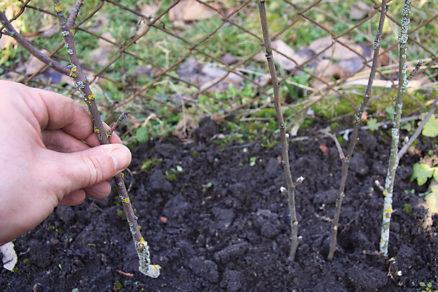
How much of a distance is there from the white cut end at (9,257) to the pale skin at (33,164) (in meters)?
0.78

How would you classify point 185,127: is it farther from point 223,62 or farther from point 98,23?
point 98,23

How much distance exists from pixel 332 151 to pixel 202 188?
77 cm

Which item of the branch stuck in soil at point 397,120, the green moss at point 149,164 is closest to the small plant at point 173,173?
the green moss at point 149,164

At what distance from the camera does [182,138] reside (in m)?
2.55

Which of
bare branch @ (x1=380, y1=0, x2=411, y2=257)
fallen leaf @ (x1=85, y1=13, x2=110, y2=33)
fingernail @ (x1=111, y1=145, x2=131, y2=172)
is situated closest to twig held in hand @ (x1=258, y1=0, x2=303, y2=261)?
bare branch @ (x1=380, y1=0, x2=411, y2=257)

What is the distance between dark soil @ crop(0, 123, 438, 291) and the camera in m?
1.79

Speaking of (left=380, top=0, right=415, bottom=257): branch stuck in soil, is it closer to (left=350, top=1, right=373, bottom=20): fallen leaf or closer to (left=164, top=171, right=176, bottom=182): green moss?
(left=164, top=171, right=176, bottom=182): green moss

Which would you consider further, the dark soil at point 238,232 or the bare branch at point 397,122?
the dark soil at point 238,232

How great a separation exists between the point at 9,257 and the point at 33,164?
954 mm

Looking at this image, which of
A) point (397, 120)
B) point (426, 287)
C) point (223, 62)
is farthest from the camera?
point (223, 62)

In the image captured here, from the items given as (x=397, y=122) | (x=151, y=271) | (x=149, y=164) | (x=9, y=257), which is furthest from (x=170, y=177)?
(x=397, y=122)

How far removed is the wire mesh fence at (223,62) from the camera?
2.53 meters

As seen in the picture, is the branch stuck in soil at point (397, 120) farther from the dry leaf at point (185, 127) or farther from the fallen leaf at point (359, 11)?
the fallen leaf at point (359, 11)

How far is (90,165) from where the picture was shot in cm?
130
